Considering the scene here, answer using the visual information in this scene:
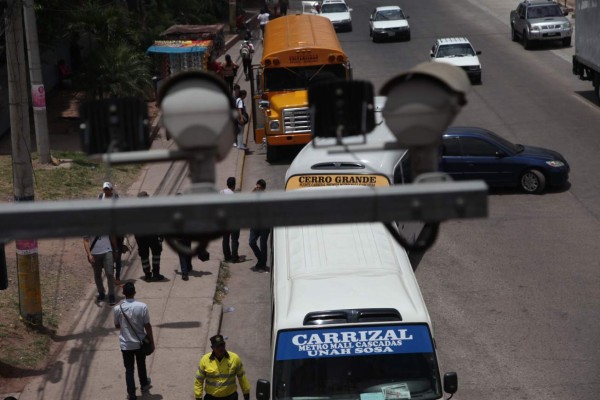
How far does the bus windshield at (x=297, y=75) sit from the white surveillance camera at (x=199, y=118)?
2181 centimetres

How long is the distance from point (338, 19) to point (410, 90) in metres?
48.5

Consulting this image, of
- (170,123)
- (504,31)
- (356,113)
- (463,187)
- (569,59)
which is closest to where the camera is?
(463,187)

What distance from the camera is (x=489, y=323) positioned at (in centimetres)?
1645

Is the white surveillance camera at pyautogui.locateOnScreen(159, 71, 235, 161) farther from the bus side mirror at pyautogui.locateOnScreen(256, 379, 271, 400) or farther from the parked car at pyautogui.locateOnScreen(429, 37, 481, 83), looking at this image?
the parked car at pyautogui.locateOnScreen(429, 37, 481, 83)

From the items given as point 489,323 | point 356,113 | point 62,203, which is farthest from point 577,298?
point 62,203

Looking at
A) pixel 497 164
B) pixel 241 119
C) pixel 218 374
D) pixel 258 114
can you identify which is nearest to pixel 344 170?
pixel 218 374

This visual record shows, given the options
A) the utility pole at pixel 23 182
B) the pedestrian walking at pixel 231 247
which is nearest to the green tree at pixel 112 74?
the pedestrian walking at pixel 231 247

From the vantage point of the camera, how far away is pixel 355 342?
1106 centimetres

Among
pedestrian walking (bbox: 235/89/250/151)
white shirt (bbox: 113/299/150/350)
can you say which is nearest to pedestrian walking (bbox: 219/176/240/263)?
white shirt (bbox: 113/299/150/350)

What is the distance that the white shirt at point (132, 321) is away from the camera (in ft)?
43.9

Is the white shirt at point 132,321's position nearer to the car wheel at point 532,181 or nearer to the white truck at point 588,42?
the car wheel at point 532,181

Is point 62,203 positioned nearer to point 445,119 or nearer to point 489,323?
point 445,119

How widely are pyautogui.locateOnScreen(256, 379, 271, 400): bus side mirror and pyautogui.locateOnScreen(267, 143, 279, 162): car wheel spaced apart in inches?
679

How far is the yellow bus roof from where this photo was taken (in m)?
26.9
